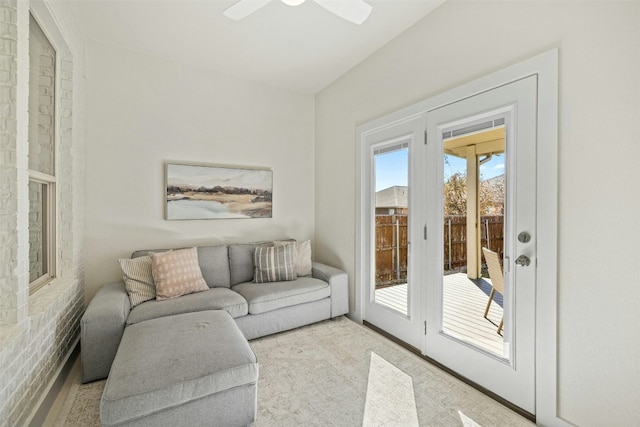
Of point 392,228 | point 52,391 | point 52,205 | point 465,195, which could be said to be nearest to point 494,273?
point 465,195

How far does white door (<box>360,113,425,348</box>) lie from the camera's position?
251 cm

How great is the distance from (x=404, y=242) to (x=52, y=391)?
274 cm

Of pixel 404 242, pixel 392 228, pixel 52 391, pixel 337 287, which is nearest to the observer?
pixel 52 391

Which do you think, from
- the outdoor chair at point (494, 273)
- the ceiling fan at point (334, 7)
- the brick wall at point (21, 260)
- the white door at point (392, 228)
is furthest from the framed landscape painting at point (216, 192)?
the outdoor chair at point (494, 273)

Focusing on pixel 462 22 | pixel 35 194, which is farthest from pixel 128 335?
pixel 462 22

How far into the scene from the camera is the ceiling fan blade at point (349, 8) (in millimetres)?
1806

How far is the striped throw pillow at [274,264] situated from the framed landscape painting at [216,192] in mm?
627

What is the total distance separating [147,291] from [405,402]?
7.25ft

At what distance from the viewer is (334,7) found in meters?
1.86

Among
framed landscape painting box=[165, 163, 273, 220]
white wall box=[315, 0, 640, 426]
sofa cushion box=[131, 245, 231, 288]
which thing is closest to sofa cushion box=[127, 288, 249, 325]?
sofa cushion box=[131, 245, 231, 288]

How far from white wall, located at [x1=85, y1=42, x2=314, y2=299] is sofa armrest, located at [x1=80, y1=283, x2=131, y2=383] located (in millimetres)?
937

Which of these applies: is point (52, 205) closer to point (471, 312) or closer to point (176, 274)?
point (176, 274)

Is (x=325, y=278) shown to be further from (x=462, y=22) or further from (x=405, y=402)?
(x=462, y=22)

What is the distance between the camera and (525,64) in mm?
1728
